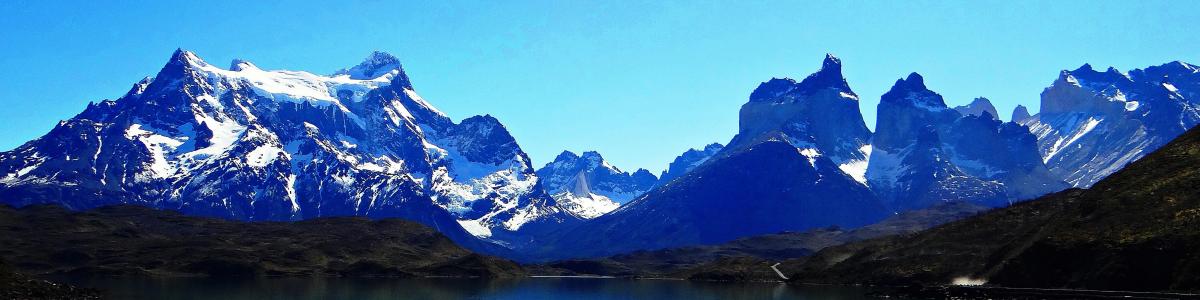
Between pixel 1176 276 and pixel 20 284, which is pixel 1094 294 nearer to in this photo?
pixel 1176 276

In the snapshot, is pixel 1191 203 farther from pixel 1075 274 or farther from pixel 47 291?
pixel 47 291

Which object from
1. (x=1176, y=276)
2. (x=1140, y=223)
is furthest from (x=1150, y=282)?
(x=1140, y=223)

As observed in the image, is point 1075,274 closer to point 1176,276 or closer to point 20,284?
point 1176,276

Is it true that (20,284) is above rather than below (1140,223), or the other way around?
below

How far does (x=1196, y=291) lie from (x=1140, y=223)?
1160 inches

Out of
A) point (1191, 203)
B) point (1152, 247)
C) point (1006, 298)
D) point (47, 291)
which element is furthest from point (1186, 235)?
point (47, 291)

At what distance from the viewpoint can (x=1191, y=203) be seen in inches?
7328

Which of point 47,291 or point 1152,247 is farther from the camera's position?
point 47,291

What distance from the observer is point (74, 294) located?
199 metres

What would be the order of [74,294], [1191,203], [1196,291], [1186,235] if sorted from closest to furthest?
[1196,291] → [1186,235] → [1191,203] → [74,294]

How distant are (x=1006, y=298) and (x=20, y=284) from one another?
17833 centimetres

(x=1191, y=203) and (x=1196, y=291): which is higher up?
(x=1191, y=203)

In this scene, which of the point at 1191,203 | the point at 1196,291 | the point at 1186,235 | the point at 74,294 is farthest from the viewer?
the point at 74,294

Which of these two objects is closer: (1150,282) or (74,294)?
(1150,282)
